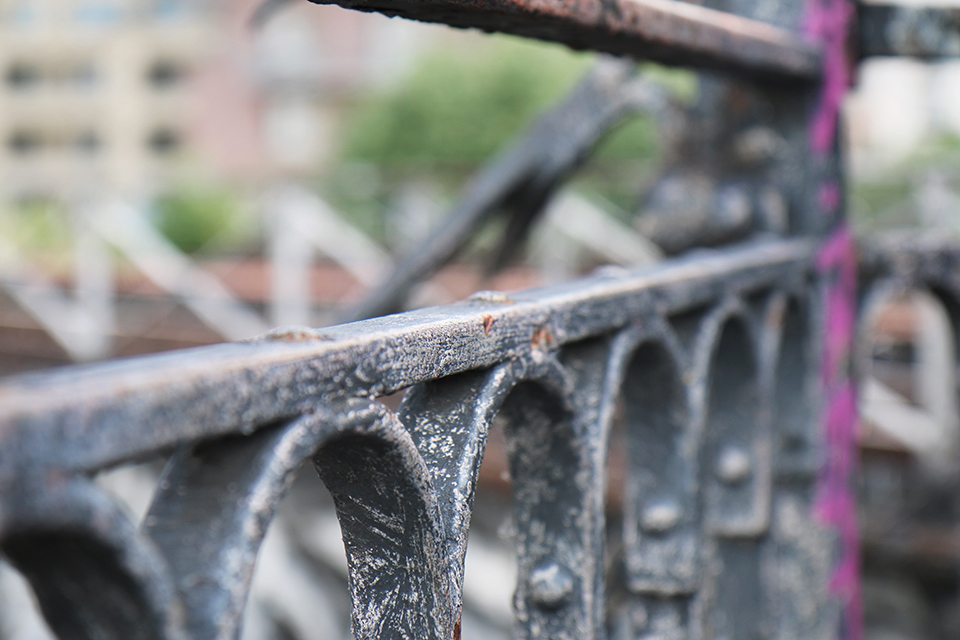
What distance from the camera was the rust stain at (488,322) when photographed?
0.77 meters

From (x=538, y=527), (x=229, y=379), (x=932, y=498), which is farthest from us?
(x=932, y=498)

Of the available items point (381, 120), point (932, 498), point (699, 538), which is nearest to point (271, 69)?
point (381, 120)

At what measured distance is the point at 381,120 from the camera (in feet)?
68.9

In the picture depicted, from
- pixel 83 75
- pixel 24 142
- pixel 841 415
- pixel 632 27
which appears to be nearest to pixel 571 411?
pixel 632 27

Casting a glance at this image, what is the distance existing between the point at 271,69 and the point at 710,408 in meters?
31.7

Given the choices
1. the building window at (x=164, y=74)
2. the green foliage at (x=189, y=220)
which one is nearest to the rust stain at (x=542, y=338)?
the green foliage at (x=189, y=220)

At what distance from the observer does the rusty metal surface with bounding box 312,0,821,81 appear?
0.78m

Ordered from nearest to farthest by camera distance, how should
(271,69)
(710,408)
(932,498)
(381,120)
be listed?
(710,408) < (932,498) < (381,120) < (271,69)

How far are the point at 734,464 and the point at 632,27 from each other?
2.44 ft

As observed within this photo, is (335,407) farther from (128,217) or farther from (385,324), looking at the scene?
(128,217)

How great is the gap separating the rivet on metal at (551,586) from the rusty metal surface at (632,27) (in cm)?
54

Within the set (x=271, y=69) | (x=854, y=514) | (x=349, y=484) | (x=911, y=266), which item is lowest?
(x=349, y=484)

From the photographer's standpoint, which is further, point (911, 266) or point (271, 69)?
point (271, 69)

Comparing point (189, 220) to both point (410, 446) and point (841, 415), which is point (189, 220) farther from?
point (410, 446)
